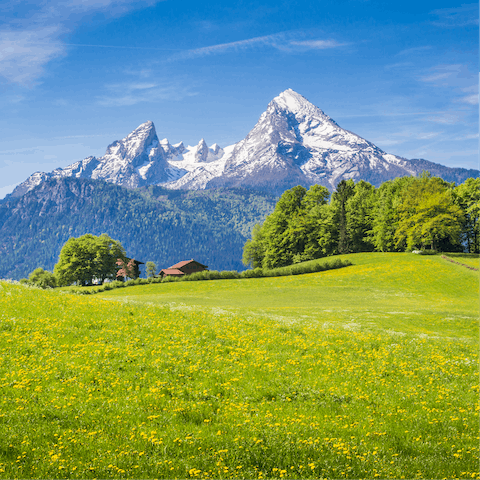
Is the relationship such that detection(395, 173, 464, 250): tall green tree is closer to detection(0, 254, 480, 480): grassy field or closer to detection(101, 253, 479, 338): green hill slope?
detection(101, 253, 479, 338): green hill slope

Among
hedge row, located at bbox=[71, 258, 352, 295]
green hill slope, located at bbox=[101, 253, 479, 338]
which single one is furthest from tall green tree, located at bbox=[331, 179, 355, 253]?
hedge row, located at bbox=[71, 258, 352, 295]

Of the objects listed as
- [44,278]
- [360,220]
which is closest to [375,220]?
[360,220]

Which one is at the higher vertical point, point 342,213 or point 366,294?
point 342,213

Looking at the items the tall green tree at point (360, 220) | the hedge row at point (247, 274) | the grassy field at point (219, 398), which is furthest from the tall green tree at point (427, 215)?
the grassy field at point (219, 398)

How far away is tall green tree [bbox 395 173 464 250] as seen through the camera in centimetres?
8088

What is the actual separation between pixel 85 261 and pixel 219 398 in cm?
11700

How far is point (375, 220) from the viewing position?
96.2m

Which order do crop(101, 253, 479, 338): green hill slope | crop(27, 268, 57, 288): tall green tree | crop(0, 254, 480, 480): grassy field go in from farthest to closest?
crop(27, 268, 57, 288): tall green tree
crop(101, 253, 479, 338): green hill slope
crop(0, 254, 480, 480): grassy field

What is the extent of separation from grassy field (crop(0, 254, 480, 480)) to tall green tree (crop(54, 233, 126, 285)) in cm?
9974

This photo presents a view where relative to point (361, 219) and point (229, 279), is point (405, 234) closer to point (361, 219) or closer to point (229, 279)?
point (361, 219)

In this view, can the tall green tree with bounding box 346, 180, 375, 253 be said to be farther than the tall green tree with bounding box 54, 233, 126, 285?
No

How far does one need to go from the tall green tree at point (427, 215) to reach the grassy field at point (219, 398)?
204ft

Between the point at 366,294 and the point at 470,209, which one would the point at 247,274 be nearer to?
the point at 366,294

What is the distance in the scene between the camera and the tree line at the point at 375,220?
84.0m
